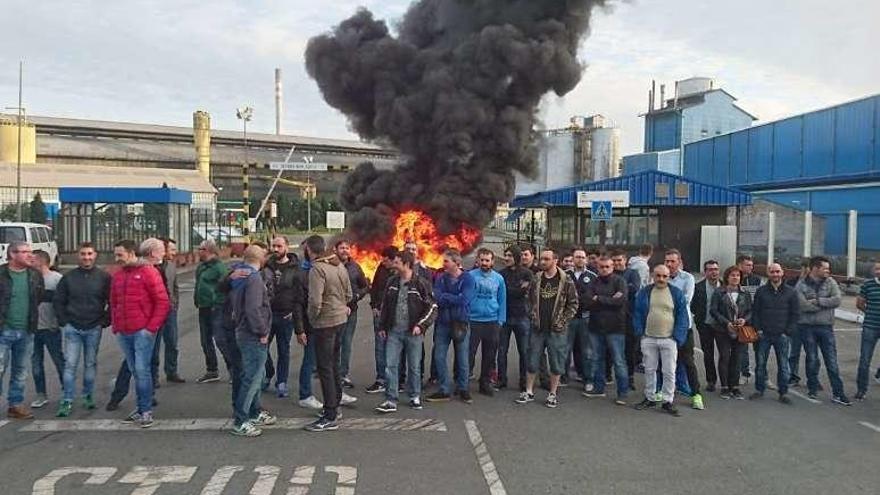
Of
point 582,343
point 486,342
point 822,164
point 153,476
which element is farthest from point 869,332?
point 822,164

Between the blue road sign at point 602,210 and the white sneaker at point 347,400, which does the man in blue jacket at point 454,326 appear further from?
the blue road sign at point 602,210

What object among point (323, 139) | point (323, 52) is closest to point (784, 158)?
point (323, 52)

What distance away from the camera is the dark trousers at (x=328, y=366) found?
5.72 metres

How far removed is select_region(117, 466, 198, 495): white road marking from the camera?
14.3 ft

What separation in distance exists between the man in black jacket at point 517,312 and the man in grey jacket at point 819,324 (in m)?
2.81

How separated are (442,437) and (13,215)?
3531cm

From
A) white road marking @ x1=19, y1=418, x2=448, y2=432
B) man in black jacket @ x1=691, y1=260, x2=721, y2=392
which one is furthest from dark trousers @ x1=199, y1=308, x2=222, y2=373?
man in black jacket @ x1=691, y1=260, x2=721, y2=392

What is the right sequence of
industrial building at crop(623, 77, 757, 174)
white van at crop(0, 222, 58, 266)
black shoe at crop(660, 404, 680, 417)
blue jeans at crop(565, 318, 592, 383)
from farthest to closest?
industrial building at crop(623, 77, 757, 174)
white van at crop(0, 222, 58, 266)
blue jeans at crop(565, 318, 592, 383)
black shoe at crop(660, 404, 680, 417)

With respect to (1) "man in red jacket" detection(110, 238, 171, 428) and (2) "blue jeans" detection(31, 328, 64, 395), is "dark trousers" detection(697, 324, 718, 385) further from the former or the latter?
(2) "blue jeans" detection(31, 328, 64, 395)

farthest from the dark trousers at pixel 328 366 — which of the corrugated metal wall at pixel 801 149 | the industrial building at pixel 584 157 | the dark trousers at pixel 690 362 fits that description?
the industrial building at pixel 584 157

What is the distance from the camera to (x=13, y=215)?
33.6 metres

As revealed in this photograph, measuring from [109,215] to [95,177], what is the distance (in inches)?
1066

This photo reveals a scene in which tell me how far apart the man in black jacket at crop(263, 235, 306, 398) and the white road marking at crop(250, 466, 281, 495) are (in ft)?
6.14

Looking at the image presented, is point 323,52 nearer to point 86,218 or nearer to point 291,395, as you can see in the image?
Answer: point 86,218
